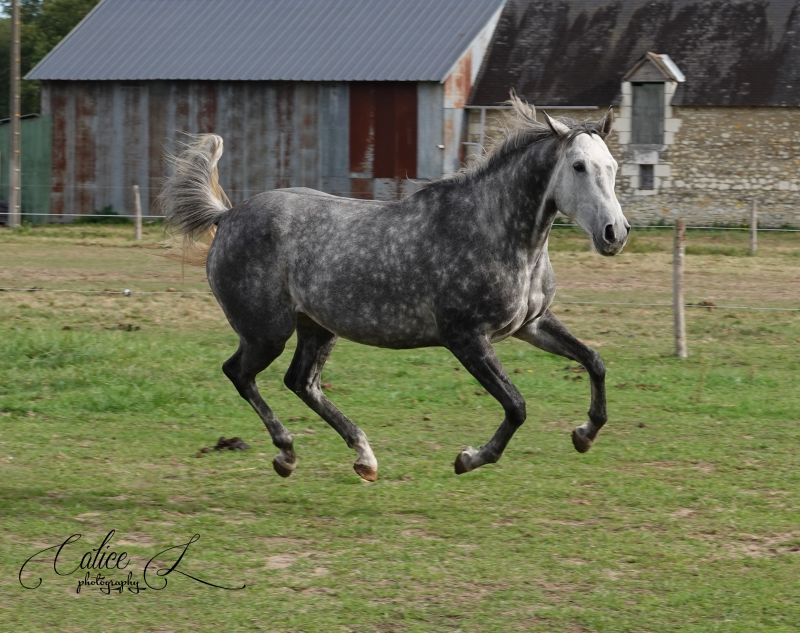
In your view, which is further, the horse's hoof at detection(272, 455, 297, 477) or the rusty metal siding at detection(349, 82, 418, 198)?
the rusty metal siding at detection(349, 82, 418, 198)

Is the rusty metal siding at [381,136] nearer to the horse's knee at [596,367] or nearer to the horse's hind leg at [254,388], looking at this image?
the horse's hind leg at [254,388]

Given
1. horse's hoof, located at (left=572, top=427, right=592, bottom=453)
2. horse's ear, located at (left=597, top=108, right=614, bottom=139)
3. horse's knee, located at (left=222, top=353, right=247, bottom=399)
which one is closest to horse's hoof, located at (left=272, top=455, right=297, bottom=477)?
horse's knee, located at (left=222, top=353, right=247, bottom=399)

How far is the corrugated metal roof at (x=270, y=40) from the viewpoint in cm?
3120

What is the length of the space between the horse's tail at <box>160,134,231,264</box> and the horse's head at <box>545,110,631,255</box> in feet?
7.78

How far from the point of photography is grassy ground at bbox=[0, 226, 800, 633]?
536cm

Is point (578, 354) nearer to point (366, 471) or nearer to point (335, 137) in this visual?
point (366, 471)

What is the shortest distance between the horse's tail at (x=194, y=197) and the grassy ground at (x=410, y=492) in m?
1.43

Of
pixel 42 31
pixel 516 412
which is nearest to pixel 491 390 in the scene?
pixel 516 412

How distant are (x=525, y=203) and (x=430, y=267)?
1.99 feet

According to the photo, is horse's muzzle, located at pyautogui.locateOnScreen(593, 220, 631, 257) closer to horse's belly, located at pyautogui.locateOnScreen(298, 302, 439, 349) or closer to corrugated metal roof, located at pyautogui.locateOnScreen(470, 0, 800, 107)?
horse's belly, located at pyautogui.locateOnScreen(298, 302, 439, 349)

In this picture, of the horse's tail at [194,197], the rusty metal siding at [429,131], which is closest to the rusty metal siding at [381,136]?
the rusty metal siding at [429,131]

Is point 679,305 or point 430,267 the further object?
point 679,305

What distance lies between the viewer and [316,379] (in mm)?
7660

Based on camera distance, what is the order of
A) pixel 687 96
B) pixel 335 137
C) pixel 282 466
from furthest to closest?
pixel 335 137
pixel 687 96
pixel 282 466
